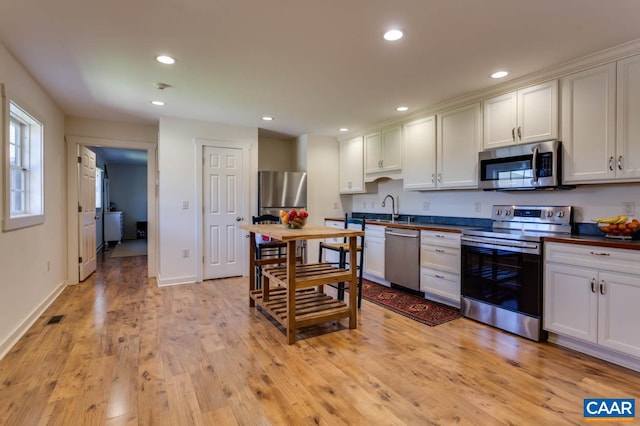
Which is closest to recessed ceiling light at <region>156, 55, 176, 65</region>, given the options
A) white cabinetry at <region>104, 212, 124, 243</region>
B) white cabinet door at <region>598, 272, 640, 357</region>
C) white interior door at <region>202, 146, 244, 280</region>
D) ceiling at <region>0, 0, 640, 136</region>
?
ceiling at <region>0, 0, 640, 136</region>

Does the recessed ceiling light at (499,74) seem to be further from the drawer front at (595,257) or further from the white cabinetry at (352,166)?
the white cabinetry at (352,166)

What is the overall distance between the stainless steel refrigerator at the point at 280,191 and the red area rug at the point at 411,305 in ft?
5.93

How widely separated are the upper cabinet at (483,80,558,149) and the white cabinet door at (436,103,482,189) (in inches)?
5.1

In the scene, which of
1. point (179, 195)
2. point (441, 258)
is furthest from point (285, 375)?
point (179, 195)

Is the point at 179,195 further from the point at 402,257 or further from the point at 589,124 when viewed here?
the point at 589,124

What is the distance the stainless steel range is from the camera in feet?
8.66

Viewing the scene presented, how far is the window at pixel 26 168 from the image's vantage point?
3014mm

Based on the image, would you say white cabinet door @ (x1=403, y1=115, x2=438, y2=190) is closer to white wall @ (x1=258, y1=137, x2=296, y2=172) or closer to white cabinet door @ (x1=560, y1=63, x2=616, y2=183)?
white cabinet door @ (x1=560, y1=63, x2=616, y2=183)

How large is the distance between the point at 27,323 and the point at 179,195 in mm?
2149

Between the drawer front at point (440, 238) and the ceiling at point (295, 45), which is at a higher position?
the ceiling at point (295, 45)

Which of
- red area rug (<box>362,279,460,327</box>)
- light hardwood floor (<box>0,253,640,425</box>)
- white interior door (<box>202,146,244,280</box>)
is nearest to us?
light hardwood floor (<box>0,253,640,425</box>)

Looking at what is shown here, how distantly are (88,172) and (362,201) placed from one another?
14.1 feet

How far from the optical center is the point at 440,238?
3496 mm

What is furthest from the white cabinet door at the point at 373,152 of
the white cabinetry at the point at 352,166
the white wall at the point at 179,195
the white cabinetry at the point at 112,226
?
the white cabinetry at the point at 112,226
